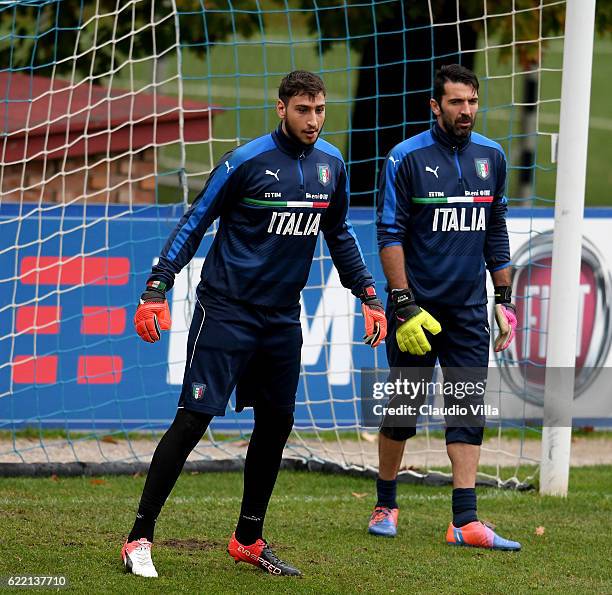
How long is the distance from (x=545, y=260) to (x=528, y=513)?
7.94 ft

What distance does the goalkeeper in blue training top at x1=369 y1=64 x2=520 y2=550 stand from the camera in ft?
19.8

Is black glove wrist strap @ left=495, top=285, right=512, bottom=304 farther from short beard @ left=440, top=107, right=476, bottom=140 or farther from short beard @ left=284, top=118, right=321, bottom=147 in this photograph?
short beard @ left=284, top=118, right=321, bottom=147

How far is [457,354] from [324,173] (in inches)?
51.0

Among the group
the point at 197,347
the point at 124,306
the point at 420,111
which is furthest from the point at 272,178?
the point at 420,111

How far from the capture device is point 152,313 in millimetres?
5105

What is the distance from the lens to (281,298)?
17.4 feet

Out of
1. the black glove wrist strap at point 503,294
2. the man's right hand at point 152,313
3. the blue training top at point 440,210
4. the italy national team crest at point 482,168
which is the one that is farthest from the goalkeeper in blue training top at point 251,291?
the black glove wrist strap at point 503,294

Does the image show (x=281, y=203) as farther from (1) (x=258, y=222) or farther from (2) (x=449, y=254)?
(2) (x=449, y=254)

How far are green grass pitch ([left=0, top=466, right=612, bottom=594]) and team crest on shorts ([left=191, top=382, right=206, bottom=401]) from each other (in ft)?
2.47

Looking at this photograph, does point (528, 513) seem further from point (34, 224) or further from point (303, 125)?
point (34, 224)

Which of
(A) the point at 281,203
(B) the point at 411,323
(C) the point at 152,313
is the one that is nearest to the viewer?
(C) the point at 152,313

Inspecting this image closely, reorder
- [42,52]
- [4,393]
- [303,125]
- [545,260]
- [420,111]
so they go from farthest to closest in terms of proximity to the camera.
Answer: [42,52] < [420,111] < [545,260] < [4,393] < [303,125]

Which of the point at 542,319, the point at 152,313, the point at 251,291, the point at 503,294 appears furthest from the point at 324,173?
the point at 542,319

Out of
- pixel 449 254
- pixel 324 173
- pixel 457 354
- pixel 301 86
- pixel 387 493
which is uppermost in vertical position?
pixel 301 86
